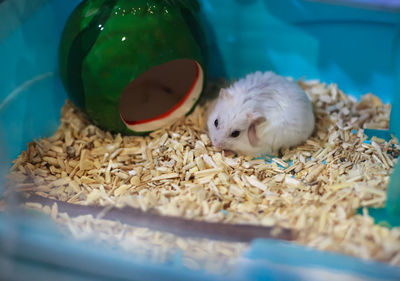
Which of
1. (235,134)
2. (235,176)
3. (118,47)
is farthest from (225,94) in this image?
(118,47)

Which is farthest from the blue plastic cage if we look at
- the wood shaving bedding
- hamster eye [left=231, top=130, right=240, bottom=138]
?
hamster eye [left=231, top=130, right=240, bottom=138]

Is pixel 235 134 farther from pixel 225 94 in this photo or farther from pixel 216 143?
pixel 225 94

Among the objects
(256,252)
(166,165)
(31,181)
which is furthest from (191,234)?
(31,181)

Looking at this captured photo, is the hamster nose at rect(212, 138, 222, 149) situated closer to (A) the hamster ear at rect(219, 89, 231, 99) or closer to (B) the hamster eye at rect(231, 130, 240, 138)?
(B) the hamster eye at rect(231, 130, 240, 138)

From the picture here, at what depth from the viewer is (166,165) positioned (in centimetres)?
305

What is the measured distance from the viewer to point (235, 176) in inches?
114

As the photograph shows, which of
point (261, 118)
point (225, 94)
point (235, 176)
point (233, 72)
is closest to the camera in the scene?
point (235, 176)

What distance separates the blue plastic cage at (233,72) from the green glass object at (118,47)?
41 cm

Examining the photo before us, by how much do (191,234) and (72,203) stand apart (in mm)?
973

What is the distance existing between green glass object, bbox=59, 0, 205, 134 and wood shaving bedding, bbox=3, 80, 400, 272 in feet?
1.12

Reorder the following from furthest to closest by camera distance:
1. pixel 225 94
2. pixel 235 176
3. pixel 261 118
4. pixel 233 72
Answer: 1. pixel 233 72
2. pixel 225 94
3. pixel 261 118
4. pixel 235 176

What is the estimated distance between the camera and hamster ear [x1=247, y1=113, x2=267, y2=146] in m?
2.96

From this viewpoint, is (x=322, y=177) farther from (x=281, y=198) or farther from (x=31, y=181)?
(x=31, y=181)

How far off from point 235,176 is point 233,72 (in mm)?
1571
